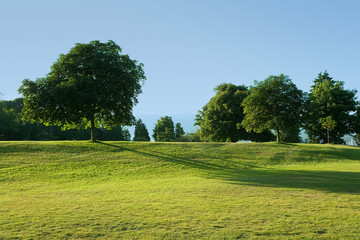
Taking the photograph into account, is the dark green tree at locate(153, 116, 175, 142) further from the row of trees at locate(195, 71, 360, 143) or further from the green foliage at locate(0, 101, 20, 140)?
the green foliage at locate(0, 101, 20, 140)

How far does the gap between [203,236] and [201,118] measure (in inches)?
2328

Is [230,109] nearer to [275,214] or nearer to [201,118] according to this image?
[201,118]

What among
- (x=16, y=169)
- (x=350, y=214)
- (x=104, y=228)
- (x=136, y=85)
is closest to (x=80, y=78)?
(x=136, y=85)

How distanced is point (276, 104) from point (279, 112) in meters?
1.18

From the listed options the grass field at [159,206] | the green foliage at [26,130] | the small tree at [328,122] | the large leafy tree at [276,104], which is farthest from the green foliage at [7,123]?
the small tree at [328,122]

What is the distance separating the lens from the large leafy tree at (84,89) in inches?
1300

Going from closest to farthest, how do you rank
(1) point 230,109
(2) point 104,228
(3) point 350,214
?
(2) point 104,228 < (3) point 350,214 < (1) point 230,109

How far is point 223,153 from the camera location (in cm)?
3416

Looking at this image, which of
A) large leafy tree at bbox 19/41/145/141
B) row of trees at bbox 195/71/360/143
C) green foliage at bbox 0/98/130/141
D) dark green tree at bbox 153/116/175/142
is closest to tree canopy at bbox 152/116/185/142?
dark green tree at bbox 153/116/175/142

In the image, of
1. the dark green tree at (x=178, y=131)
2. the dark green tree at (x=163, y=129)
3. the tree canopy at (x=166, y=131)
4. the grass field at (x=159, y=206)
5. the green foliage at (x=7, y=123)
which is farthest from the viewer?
the dark green tree at (x=178, y=131)

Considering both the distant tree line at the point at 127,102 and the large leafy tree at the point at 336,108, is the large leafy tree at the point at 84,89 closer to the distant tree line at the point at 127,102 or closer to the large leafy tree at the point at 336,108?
the distant tree line at the point at 127,102

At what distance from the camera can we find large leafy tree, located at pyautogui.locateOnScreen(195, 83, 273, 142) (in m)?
52.8

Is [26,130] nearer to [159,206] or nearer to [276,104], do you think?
[276,104]

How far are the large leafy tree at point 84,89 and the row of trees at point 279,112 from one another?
18.3m
